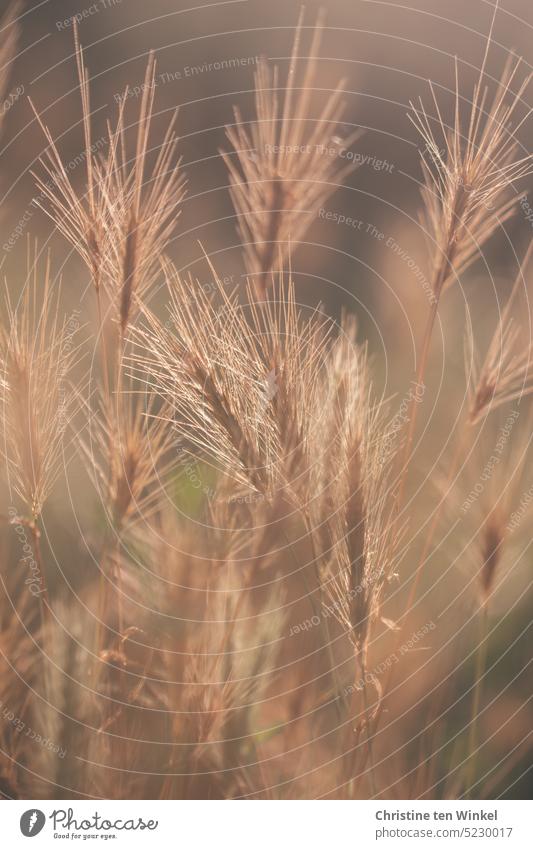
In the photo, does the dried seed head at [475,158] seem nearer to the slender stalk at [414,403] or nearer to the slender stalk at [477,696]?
the slender stalk at [414,403]

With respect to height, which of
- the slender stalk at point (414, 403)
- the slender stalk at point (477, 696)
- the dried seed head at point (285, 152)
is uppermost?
the dried seed head at point (285, 152)

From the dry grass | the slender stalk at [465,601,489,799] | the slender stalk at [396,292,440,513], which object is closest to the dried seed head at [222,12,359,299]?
the dry grass

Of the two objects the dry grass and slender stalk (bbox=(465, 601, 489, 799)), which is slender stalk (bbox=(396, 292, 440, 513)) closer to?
the dry grass

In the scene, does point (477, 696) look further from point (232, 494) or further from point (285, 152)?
point (285, 152)

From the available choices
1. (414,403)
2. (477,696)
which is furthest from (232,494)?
(477,696)

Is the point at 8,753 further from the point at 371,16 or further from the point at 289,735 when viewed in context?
the point at 371,16

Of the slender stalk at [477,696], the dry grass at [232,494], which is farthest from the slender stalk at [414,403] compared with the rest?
the slender stalk at [477,696]

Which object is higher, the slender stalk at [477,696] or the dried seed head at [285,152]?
the dried seed head at [285,152]

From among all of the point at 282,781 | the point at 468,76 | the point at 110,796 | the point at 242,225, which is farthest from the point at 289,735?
the point at 468,76
